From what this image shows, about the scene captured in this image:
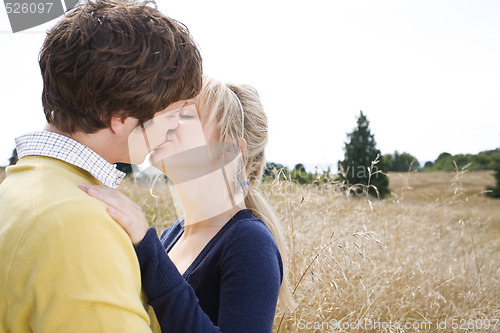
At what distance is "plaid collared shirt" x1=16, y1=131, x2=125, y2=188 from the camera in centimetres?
122

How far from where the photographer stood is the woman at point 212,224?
51.8 inches

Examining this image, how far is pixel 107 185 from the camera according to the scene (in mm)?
1333

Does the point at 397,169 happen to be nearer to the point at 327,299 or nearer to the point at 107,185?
the point at 327,299

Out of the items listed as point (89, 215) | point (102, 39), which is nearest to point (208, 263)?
point (89, 215)

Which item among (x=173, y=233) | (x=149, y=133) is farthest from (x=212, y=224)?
(x=149, y=133)

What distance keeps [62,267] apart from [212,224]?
3.40ft

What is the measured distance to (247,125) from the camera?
2.12 m

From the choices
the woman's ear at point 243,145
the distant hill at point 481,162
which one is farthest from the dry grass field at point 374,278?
the distant hill at point 481,162

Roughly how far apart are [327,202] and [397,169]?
18207 mm

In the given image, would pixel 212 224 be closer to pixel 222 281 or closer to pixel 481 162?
pixel 222 281

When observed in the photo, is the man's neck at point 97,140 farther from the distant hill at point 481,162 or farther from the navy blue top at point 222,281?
the distant hill at point 481,162

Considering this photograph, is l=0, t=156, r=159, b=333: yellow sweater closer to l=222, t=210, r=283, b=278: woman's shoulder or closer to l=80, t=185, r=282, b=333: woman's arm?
l=80, t=185, r=282, b=333: woman's arm

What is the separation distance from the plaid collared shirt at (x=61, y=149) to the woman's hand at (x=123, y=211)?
85 mm

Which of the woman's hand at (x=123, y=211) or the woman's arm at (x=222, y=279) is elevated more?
the woman's hand at (x=123, y=211)
